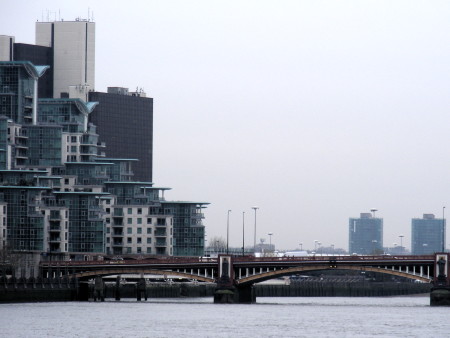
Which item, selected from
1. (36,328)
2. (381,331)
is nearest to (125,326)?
(36,328)

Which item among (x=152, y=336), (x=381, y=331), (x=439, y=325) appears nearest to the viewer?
(x=152, y=336)

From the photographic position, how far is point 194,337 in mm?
149625

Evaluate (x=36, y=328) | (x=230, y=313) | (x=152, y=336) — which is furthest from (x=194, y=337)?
(x=230, y=313)

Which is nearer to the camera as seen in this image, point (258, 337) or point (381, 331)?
point (258, 337)

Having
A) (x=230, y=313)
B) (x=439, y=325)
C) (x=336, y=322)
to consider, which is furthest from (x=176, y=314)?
(x=439, y=325)

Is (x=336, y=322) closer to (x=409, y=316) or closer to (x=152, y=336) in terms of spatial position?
(x=409, y=316)

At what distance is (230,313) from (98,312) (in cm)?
1705

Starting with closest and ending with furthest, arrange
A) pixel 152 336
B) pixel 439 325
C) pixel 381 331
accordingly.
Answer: pixel 152 336 → pixel 381 331 → pixel 439 325

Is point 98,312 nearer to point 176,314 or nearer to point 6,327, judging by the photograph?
point 176,314

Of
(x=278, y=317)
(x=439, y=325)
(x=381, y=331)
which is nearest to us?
(x=381, y=331)

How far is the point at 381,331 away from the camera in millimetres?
163000

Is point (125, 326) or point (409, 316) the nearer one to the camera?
point (125, 326)

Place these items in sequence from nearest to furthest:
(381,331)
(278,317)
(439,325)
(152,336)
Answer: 1. (152,336)
2. (381,331)
3. (439,325)
4. (278,317)

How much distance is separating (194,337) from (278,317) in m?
43.2
